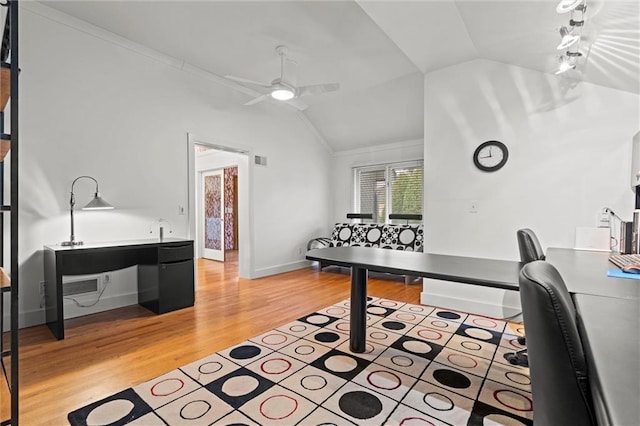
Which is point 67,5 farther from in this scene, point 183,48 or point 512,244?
point 512,244

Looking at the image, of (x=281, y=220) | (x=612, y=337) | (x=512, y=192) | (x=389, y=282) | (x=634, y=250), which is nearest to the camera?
(x=612, y=337)

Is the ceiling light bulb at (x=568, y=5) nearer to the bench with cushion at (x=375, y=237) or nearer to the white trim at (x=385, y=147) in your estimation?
the bench with cushion at (x=375, y=237)

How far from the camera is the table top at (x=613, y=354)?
0.54 metres

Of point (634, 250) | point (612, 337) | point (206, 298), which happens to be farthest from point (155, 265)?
point (634, 250)

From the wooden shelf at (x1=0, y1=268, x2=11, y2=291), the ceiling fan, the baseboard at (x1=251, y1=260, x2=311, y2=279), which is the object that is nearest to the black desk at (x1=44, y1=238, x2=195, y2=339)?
the wooden shelf at (x1=0, y1=268, x2=11, y2=291)

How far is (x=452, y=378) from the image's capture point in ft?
6.67

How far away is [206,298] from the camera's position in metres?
3.90

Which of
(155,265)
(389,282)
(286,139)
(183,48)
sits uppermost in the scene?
(183,48)

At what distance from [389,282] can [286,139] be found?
305 centimetres

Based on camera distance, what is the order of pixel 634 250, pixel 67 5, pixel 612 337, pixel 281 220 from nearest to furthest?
pixel 612 337 < pixel 634 250 < pixel 67 5 < pixel 281 220

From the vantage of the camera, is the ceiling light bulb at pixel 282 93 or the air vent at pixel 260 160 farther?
the air vent at pixel 260 160

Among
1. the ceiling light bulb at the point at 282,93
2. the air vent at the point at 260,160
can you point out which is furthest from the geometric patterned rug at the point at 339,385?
the air vent at the point at 260,160

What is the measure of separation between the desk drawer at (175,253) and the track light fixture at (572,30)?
12.2ft

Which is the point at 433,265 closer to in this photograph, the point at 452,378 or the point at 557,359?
the point at 452,378
